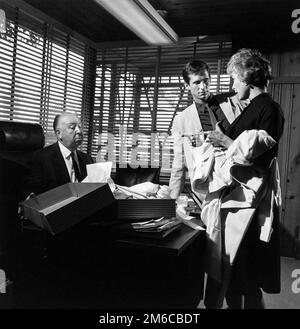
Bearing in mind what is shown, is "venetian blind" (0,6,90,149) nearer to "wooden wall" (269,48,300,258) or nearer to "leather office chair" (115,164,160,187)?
"leather office chair" (115,164,160,187)

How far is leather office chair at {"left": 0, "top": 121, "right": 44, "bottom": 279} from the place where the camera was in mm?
1797

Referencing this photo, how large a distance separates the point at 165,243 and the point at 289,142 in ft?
7.42

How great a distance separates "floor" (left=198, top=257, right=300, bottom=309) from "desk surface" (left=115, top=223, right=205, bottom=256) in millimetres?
747

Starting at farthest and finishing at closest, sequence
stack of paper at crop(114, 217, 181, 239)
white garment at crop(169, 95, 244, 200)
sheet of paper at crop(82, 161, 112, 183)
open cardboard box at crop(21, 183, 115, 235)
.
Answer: white garment at crop(169, 95, 244, 200)
sheet of paper at crop(82, 161, 112, 183)
stack of paper at crop(114, 217, 181, 239)
open cardboard box at crop(21, 183, 115, 235)

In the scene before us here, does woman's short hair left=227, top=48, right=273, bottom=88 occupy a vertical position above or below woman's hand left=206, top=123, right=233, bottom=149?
above

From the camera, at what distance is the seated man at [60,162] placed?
6.04 feet

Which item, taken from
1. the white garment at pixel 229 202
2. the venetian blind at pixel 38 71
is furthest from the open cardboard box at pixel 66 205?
the venetian blind at pixel 38 71

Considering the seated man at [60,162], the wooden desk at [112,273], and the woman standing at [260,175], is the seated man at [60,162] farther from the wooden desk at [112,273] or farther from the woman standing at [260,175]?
the woman standing at [260,175]

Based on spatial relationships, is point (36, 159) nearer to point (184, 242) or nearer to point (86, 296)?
point (86, 296)

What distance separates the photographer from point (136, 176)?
3129 millimetres

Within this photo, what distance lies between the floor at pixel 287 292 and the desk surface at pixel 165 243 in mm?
747

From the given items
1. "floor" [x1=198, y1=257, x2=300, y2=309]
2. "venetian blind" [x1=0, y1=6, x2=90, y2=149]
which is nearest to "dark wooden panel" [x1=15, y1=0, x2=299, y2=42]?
"venetian blind" [x1=0, y1=6, x2=90, y2=149]

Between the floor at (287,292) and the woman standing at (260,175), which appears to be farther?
the floor at (287,292)

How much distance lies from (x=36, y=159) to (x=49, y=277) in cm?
90
